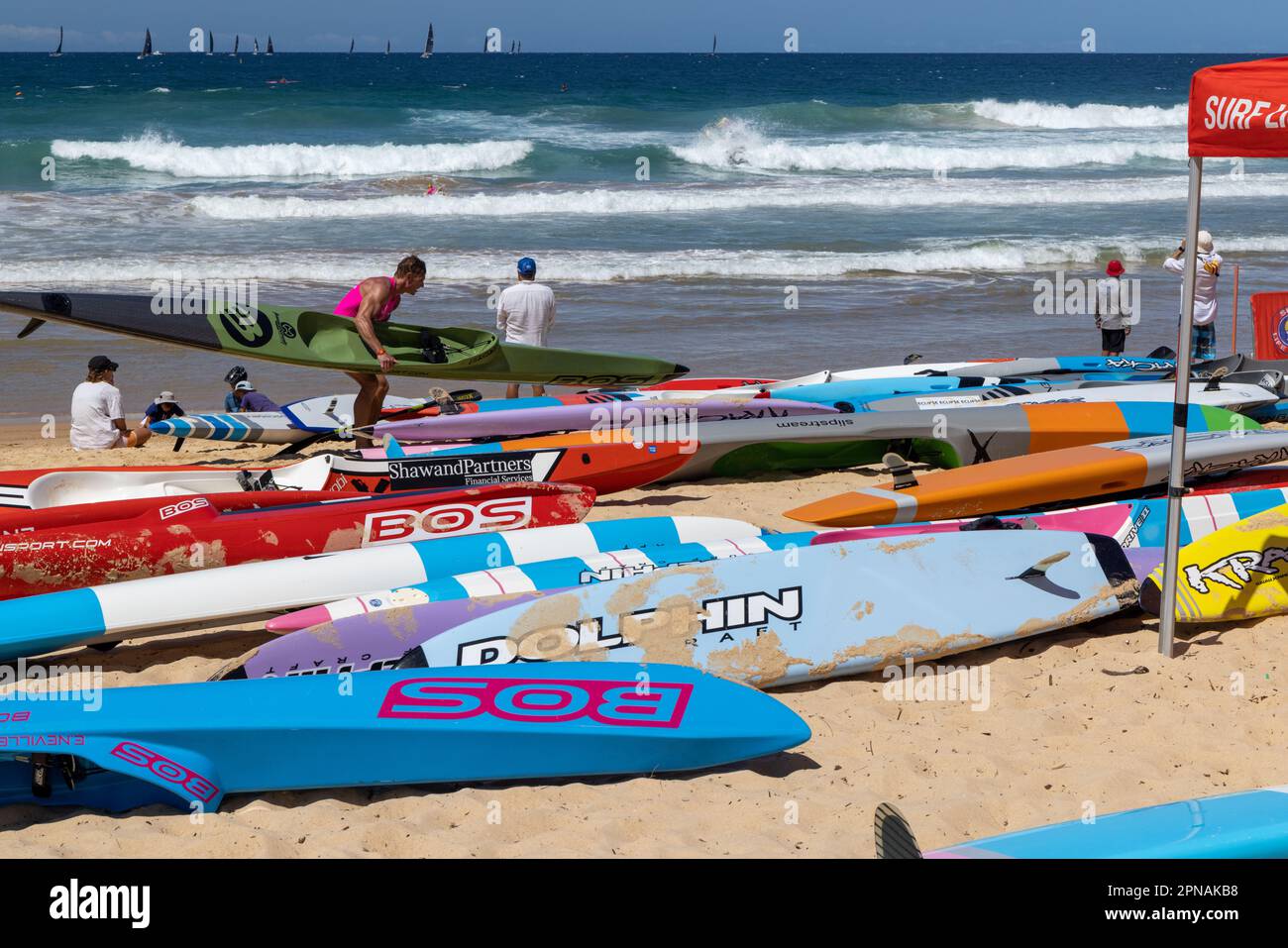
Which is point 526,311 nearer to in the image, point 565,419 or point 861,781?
point 565,419

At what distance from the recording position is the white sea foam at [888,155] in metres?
32.4

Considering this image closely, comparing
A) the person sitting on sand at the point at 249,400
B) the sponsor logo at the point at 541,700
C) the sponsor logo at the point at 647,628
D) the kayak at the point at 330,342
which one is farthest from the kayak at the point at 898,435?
the sponsor logo at the point at 541,700

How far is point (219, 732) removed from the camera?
383cm

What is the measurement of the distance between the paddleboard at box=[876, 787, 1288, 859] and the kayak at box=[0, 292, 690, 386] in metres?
5.93

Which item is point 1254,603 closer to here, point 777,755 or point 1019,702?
point 1019,702

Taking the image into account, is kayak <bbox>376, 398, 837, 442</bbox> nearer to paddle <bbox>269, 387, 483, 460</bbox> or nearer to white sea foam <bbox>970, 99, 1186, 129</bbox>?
paddle <bbox>269, 387, 483, 460</bbox>

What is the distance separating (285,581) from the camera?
517 cm

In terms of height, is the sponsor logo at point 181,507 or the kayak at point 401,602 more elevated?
the sponsor logo at point 181,507

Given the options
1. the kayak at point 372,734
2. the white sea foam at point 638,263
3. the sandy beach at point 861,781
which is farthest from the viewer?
the white sea foam at point 638,263

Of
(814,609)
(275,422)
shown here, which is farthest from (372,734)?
(275,422)

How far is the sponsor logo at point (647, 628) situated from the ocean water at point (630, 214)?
6421 mm

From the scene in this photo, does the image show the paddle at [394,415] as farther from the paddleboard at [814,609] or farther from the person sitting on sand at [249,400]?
the paddleboard at [814,609]

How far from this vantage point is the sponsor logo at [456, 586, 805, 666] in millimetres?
4594

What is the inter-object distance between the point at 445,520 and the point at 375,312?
261 centimetres
